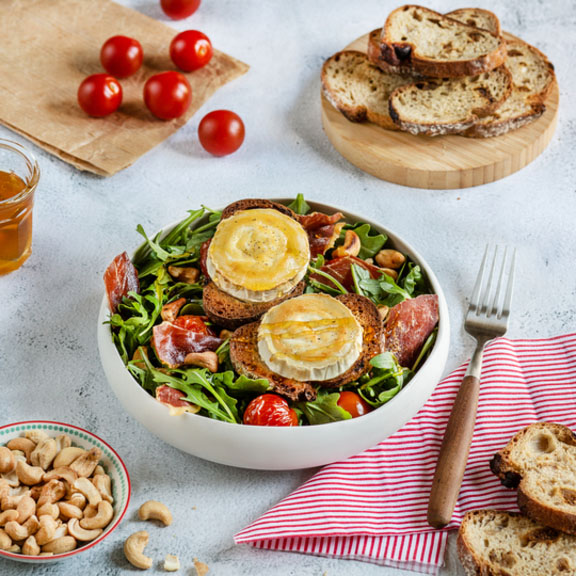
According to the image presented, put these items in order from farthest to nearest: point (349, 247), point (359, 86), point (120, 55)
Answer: point (120, 55) → point (359, 86) → point (349, 247)

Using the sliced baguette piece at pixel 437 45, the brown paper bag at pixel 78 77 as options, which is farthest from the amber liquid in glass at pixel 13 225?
the sliced baguette piece at pixel 437 45

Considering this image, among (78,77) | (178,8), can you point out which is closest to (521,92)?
(178,8)

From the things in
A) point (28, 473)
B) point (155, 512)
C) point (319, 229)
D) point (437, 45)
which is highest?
point (437, 45)

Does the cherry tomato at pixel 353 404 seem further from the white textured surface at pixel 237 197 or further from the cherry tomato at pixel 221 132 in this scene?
the cherry tomato at pixel 221 132

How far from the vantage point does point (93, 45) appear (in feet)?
14.9

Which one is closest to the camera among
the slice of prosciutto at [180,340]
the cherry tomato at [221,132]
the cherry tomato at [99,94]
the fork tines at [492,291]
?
the slice of prosciutto at [180,340]

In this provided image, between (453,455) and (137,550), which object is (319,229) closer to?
(453,455)

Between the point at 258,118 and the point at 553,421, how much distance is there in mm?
2239

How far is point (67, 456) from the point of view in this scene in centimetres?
253

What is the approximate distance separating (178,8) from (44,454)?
3081 millimetres

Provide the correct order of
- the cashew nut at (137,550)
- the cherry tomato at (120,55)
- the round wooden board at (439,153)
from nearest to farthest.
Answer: the cashew nut at (137,550), the round wooden board at (439,153), the cherry tomato at (120,55)

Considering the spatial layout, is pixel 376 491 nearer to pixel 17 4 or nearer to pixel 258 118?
pixel 258 118

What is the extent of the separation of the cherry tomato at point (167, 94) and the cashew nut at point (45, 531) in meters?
2.36

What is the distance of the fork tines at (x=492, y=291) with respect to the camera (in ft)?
10.1
